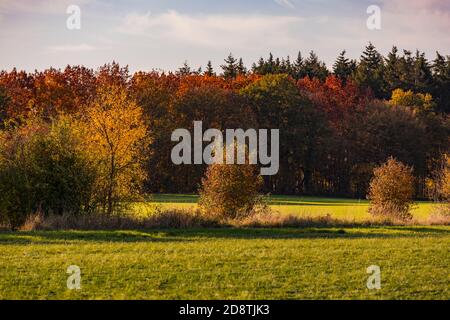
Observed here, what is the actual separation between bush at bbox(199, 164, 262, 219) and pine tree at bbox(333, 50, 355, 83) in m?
82.6

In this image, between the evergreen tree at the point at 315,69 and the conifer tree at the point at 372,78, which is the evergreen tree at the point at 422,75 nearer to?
the conifer tree at the point at 372,78

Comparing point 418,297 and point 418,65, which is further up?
point 418,65

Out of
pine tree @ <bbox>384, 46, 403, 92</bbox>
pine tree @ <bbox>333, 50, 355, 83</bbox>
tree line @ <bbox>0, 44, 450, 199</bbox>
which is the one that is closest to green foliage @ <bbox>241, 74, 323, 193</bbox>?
tree line @ <bbox>0, 44, 450, 199</bbox>

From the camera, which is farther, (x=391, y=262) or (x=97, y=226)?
(x=97, y=226)

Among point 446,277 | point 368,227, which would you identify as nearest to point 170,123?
point 368,227

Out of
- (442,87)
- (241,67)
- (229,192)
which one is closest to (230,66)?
(241,67)

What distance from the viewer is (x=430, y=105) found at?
93688 mm

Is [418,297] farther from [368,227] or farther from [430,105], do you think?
[430,105]

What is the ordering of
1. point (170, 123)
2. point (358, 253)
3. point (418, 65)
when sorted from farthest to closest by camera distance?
1. point (418, 65)
2. point (170, 123)
3. point (358, 253)

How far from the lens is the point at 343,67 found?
382ft

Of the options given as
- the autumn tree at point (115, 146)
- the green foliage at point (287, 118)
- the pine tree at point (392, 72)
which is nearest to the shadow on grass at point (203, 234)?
the autumn tree at point (115, 146)

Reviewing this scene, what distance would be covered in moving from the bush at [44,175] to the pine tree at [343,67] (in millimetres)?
87340

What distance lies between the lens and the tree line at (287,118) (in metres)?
84.7

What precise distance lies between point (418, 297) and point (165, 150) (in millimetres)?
71428
